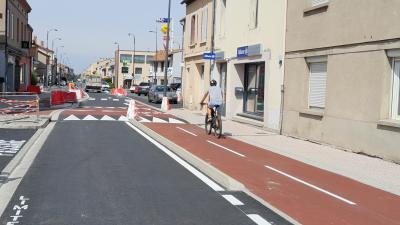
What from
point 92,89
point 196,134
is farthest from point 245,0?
point 92,89

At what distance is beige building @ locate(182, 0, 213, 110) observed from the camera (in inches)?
1178

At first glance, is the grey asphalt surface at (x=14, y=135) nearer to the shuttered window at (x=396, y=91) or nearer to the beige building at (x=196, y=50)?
the shuttered window at (x=396, y=91)

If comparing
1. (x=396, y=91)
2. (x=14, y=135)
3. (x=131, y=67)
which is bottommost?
(x=14, y=135)

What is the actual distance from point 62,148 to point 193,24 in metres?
21.9

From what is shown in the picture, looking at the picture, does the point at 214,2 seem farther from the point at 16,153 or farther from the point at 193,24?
the point at 16,153

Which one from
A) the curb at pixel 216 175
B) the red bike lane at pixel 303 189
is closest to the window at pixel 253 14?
the curb at pixel 216 175

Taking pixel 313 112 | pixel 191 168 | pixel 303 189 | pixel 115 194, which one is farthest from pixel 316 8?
pixel 115 194

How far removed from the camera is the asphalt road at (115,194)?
6.64m

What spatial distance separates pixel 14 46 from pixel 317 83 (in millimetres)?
42429

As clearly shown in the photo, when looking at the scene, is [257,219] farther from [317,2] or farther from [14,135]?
[14,135]

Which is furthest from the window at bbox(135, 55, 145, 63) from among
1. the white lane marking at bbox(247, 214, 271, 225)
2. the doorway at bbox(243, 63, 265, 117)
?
the white lane marking at bbox(247, 214, 271, 225)

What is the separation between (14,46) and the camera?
52906 mm

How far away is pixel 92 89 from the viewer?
249 ft

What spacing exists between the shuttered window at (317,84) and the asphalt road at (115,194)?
18.5ft
